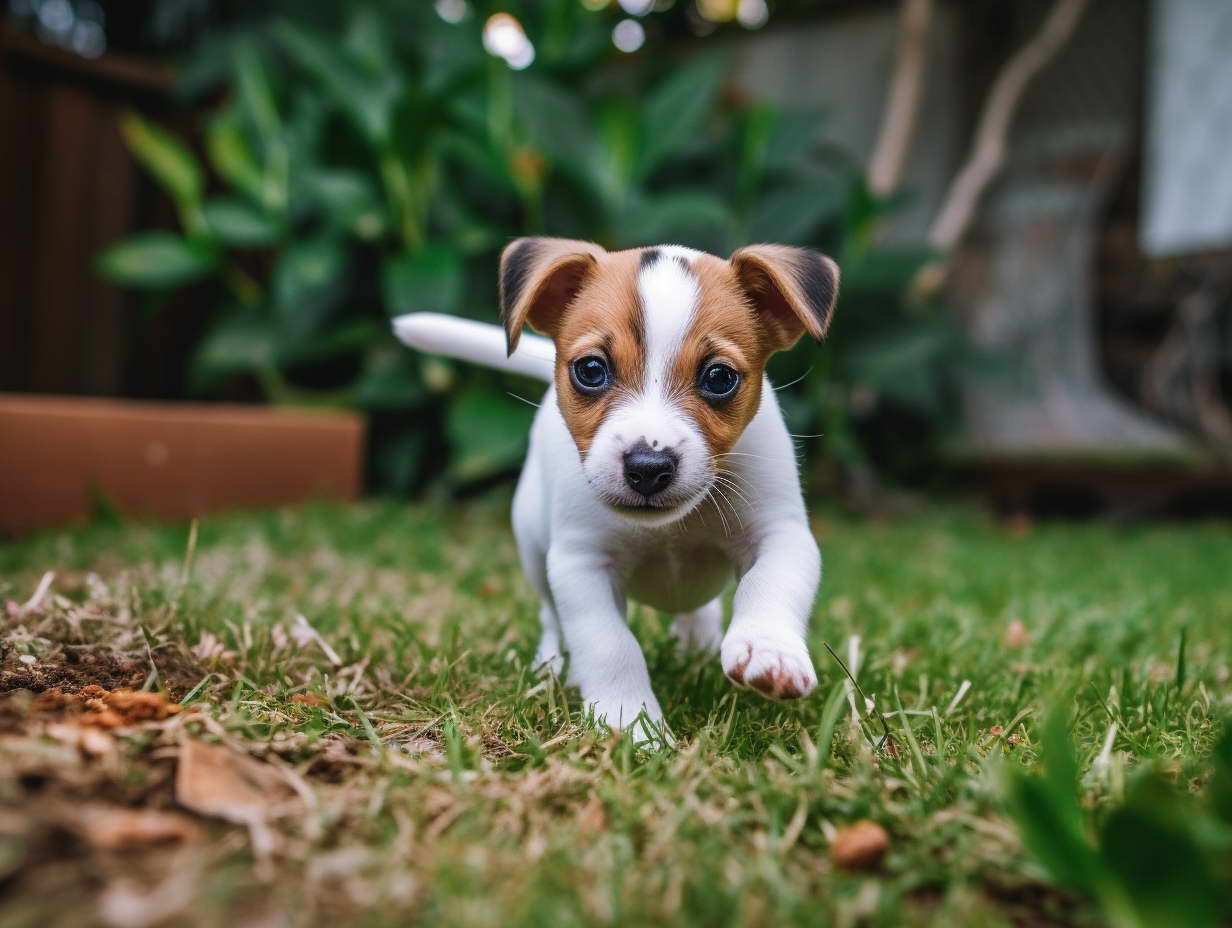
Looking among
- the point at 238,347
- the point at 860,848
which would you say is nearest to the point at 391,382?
the point at 238,347

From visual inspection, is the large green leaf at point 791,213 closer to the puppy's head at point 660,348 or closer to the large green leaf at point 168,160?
the large green leaf at point 168,160

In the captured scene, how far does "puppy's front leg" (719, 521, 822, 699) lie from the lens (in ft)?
5.74

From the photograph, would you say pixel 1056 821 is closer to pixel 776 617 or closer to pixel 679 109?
pixel 776 617

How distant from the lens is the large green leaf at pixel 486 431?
524 centimetres

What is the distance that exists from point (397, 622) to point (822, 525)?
3788 mm

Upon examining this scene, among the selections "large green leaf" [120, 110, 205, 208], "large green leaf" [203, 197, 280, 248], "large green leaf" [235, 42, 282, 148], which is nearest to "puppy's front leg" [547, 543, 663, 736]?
"large green leaf" [203, 197, 280, 248]

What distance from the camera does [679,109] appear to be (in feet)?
20.2

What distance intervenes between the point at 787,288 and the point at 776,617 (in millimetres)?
638

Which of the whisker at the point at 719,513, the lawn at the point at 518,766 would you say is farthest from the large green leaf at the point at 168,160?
the whisker at the point at 719,513

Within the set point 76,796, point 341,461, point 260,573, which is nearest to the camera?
point 76,796

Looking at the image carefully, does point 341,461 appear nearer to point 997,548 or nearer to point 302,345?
point 302,345

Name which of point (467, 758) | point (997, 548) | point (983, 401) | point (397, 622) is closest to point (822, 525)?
point (997, 548)

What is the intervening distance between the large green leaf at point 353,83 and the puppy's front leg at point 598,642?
13.6ft

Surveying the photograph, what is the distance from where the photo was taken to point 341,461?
5.67 m
